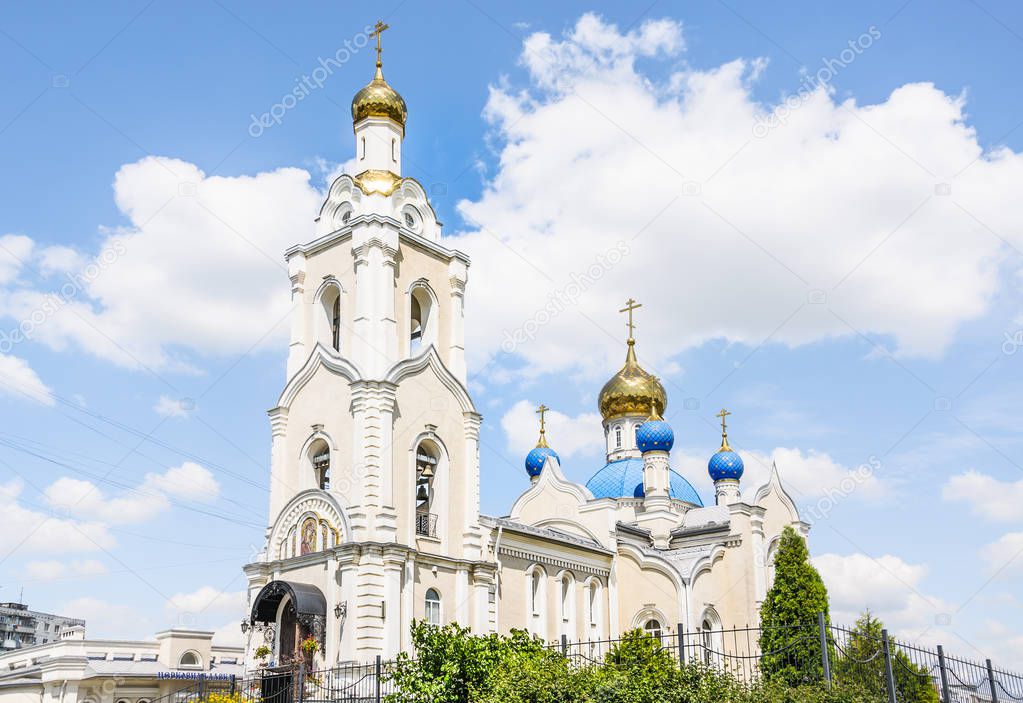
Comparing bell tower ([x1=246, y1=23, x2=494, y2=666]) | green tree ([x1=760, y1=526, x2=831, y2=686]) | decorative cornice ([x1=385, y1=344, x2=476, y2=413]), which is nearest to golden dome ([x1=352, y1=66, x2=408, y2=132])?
bell tower ([x1=246, y1=23, x2=494, y2=666])

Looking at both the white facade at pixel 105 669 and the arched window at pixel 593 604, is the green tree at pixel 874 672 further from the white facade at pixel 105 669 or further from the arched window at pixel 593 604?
the white facade at pixel 105 669

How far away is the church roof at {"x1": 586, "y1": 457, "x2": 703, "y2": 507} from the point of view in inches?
1368

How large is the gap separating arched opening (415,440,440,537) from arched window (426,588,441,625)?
131 cm

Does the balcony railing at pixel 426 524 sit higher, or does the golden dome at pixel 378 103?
the golden dome at pixel 378 103

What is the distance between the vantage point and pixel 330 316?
81.3 ft

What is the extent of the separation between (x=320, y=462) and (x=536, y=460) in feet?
44.5

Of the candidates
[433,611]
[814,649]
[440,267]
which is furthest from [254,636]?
[814,649]

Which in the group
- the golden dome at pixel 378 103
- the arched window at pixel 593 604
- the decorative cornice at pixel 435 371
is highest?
the golden dome at pixel 378 103

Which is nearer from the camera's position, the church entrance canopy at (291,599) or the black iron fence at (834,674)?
the black iron fence at (834,674)

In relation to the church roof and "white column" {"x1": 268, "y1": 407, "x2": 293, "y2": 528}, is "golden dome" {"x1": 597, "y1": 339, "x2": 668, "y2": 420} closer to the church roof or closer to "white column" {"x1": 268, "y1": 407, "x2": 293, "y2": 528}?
the church roof

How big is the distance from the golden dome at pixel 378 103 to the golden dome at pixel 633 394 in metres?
15.1

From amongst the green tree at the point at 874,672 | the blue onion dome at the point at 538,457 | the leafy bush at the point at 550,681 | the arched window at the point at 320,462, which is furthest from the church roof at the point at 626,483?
the leafy bush at the point at 550,681

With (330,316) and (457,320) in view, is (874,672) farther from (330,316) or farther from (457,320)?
(330,316)

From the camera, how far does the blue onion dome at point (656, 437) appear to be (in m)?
32.6
